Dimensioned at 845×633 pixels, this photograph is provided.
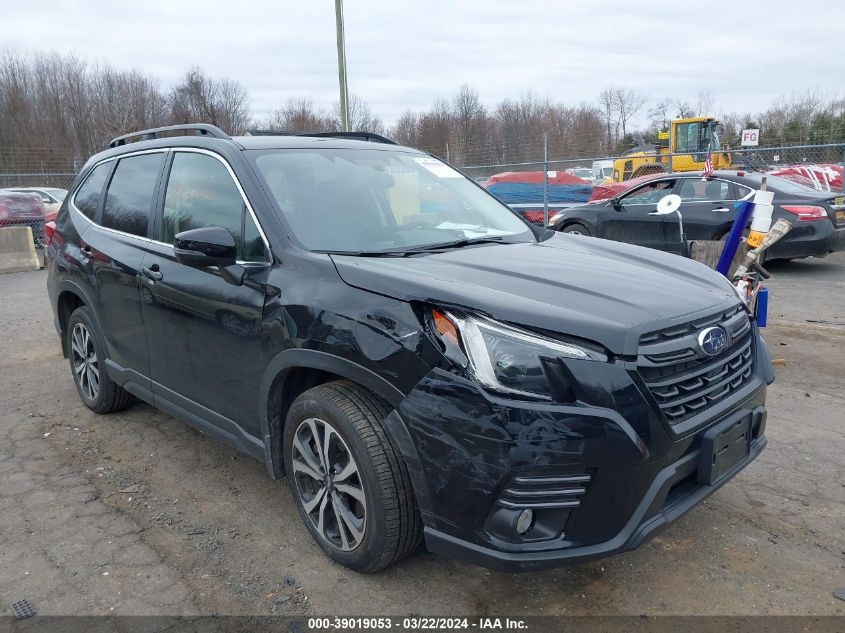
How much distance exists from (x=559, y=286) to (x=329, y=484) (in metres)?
1.25

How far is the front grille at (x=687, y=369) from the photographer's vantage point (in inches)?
89.0

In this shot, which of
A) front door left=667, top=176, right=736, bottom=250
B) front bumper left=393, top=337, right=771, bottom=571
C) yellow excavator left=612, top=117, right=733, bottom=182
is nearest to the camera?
front bumper left=393, top=337, right=771, bottom=571

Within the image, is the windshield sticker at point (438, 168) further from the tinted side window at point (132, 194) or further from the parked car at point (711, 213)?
the parked car at point (711, 213)

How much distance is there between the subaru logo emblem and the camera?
2.43 meters

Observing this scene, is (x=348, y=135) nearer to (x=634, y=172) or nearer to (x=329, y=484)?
(x=329, y=484)

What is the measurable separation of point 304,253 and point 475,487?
1254 mm

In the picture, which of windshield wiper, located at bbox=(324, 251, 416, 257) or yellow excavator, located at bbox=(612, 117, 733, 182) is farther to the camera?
yellow excavator, located at bbox=(612, 117, 733, 182)

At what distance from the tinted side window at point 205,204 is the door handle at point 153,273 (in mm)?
161

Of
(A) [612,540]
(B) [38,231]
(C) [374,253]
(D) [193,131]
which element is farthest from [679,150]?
(A) [612,540]

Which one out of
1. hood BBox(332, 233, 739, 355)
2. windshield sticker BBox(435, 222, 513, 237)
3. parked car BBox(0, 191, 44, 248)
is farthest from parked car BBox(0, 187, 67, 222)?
hood BBox(332, 233, 739, 355)

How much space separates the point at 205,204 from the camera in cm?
341

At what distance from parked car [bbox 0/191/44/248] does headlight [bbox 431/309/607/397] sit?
16.1m

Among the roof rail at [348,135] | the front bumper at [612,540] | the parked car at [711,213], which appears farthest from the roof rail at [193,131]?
the parked car at [711,213]

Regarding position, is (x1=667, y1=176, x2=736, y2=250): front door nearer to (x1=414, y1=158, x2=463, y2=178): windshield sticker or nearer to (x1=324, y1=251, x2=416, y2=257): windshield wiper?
(x1=414, y1=158, x2=463, y2=178): windshield sticker
